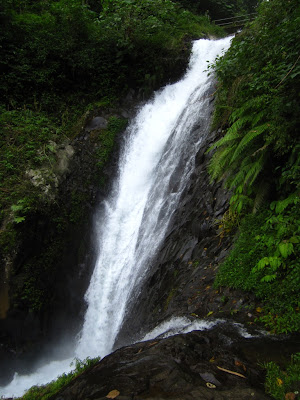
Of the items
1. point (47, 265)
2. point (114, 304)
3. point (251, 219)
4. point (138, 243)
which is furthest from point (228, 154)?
point (47, 265)

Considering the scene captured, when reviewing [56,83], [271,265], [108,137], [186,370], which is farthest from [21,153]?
[186,370]

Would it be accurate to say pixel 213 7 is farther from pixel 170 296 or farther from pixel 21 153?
pixel 170 296

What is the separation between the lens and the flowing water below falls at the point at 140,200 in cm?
765

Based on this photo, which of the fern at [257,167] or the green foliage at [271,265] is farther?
the fern at [257,167]

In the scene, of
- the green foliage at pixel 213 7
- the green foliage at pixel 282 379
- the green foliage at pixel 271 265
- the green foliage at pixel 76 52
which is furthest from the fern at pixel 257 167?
the green foliage at pixel 213 7

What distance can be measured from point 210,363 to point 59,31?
47.7 ft

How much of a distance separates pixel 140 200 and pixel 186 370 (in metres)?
7.54

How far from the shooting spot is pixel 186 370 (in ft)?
8.87

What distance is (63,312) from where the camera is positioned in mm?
8805

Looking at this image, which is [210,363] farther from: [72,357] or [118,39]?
[118,39]

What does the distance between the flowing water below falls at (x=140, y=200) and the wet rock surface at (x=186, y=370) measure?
13.4 ft

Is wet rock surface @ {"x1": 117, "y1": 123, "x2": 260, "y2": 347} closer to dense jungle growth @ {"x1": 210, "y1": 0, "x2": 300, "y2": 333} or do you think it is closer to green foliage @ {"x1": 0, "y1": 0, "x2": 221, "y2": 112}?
dense jungle growth @ {"x1": 210, "y1": 0, "x2": 300, "y2": 333}

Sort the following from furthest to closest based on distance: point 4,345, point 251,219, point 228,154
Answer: point 4,345
point 228,154
point 251,219

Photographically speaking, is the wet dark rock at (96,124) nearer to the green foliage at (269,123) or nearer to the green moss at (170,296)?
the green foliage at (269,123)
